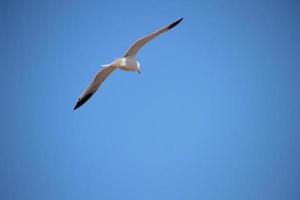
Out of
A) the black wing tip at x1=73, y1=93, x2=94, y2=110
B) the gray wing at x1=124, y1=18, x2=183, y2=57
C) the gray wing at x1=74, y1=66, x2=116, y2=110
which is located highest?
the gray wing at x1=124, y1=18, x2=183, y2=57

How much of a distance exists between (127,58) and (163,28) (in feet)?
3.41

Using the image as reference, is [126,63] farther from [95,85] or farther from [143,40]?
[95,85]

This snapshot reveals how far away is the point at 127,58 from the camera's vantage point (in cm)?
1020

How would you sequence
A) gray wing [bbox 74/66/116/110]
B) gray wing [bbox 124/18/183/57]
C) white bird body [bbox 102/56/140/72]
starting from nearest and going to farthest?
gray wing [bbox 124/18/183/57] < white bird body [bbox 102/56/140/72] < gray wing [bbox 74/66/116/110]

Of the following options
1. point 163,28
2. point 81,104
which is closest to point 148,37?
point 163,28

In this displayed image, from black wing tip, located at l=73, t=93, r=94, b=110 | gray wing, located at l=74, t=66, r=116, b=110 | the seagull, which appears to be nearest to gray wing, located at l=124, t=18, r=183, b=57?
the seagull

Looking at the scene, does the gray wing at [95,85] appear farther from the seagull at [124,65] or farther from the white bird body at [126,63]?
the white bird body at [126,63]

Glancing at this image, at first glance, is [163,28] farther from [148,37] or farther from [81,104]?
[81,104]

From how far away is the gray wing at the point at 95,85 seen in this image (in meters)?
10.6

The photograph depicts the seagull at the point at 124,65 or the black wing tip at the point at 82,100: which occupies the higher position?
the seagull at the point at 124,65

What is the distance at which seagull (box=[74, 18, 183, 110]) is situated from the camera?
972cm

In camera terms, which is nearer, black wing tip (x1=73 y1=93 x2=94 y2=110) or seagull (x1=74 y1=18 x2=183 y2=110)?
seagull (x1=74 y1=18 x2=183 y2=110)

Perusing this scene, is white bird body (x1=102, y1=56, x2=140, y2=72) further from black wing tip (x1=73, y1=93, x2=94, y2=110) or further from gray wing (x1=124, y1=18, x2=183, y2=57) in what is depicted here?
black wing tip (x1=73, y1=93, x2=94, y2=110)

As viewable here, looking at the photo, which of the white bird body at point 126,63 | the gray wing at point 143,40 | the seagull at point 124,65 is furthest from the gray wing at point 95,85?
the gray wing at point 143,40
